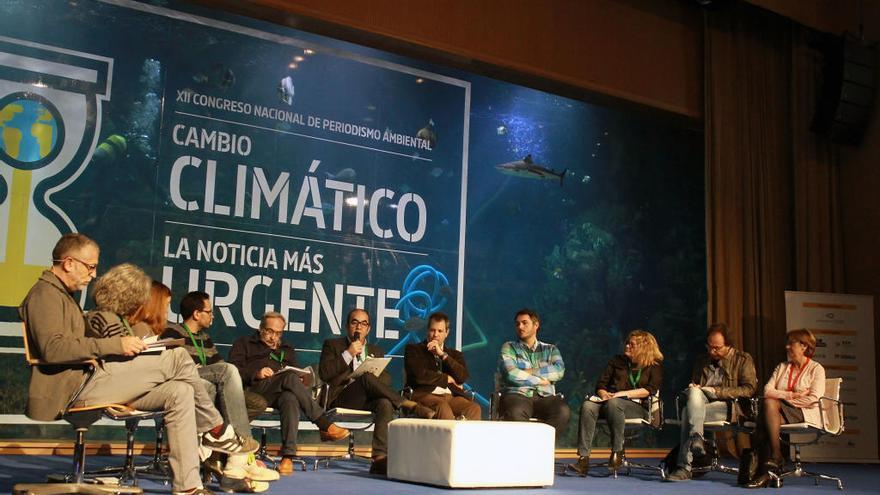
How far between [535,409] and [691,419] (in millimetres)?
1030

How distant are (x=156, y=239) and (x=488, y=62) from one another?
3.17 m

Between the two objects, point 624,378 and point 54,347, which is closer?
point 54,347

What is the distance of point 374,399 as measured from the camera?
5.96 meters

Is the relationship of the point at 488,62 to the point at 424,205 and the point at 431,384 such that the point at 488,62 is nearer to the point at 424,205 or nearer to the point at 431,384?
the point at 424,205

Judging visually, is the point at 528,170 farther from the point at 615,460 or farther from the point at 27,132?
the point at 27,132

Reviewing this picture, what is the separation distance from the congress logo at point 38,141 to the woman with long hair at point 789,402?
4706 millimetres

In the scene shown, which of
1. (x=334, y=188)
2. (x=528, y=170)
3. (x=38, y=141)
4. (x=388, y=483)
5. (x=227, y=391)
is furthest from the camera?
(x=528, y=170)

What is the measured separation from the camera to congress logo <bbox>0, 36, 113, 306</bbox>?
236 inches

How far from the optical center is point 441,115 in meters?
8.05

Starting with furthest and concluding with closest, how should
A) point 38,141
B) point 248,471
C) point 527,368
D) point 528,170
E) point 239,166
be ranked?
point 528,170, point 239,166, point 527,368, point 38,141, point 248,471

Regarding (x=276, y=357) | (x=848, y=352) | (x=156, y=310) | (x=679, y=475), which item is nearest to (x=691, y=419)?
(x=679, y=475)

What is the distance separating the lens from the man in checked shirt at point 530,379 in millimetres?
6207

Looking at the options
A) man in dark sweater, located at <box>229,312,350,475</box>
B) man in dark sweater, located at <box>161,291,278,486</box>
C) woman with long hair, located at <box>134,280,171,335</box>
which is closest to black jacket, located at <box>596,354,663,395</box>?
Result: man in dark sweater, located at <box>229,312,350,475</box>

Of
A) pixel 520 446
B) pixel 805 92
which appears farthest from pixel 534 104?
pixel 520 446
